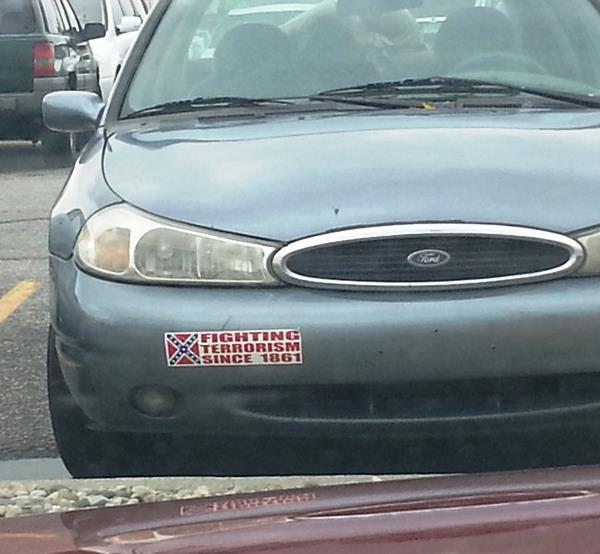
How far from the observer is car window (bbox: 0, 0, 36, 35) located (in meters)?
12.8

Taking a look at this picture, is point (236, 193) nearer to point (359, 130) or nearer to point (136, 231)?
point (136, 231)

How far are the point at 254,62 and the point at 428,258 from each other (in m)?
1.45

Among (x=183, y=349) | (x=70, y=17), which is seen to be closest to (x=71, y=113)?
(x=183, y=349)

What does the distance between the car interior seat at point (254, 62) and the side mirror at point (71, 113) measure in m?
0.48

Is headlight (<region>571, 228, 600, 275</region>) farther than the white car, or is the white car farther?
the white car

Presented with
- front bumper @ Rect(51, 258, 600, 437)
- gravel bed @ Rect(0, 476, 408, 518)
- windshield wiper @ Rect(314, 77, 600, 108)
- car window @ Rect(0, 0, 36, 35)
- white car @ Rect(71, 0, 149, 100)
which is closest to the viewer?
front bumper @ Rect(51, 258, 600, 437)

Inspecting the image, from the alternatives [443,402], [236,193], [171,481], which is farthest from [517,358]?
[171,481]

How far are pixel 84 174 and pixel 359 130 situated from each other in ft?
2.45

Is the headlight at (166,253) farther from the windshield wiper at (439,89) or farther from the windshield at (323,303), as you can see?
the windshield wiper at (439,89)

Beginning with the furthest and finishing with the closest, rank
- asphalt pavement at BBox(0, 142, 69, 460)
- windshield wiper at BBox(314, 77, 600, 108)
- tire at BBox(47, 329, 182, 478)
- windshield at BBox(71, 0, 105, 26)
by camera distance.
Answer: windshield at BBox(71, 0, 105, 26), asphalt pavement at BBox(0, 142, 69, 460), windshield wiper at BBox(314, 77, 600, 108), tire at BBox(47, 329, 182, 478)

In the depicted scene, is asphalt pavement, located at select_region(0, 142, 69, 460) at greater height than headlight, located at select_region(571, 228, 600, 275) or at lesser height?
lesser

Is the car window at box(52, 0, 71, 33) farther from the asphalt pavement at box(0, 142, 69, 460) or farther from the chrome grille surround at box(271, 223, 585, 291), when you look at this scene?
the chrome grille surround at box(271, 223, 585, 291)

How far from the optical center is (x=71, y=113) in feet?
15.6

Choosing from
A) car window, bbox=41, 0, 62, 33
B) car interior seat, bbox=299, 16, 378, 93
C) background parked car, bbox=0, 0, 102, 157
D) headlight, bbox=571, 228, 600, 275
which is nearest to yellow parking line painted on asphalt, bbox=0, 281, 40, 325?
→ car interior seat, bbox=299, 16, 378, 93
